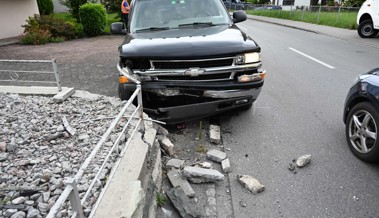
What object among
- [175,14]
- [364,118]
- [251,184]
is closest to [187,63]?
[175,14]

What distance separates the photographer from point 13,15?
44.4 ft

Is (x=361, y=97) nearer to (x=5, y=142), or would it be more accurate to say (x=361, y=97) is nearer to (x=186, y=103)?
(x=186, y=103)

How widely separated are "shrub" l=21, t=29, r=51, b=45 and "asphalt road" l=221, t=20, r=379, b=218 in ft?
33.0

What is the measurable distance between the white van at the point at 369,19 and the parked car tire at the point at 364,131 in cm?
1097

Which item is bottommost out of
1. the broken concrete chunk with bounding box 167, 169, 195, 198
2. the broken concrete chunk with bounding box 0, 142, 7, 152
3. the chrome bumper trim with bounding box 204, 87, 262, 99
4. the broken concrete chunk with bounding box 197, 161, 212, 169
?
the broken concrete chunk with bounding box 197, 161, 212, 169

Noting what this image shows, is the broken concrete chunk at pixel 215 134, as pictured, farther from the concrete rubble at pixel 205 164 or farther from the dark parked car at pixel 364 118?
the dark parked car at pixel 364 118

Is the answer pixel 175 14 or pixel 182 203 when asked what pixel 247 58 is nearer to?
pixel 175 14

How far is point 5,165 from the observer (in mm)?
2734

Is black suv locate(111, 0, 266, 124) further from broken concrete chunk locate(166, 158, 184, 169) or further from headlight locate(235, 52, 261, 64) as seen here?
broken concrete chunk locate(166, 158, 184, 169)

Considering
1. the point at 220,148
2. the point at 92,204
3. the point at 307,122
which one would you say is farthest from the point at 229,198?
the point at 307,122

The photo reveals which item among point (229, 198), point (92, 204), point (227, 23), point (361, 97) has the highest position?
point (227, 23)

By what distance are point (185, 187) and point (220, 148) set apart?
3.42 ft

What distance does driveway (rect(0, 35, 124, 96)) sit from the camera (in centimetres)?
662

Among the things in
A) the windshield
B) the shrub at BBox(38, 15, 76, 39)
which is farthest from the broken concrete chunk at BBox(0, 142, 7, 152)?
the shrub at BBox(38, 15, 76, 39)
